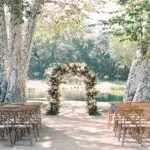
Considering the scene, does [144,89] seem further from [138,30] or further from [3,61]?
[3,61]

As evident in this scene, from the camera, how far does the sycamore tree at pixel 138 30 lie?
Result: 22172 millimetres

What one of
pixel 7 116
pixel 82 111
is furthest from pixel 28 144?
pixel 82 111

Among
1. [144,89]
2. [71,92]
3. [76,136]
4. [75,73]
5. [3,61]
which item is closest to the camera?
[76,136]

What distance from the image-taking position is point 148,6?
69.8 ft

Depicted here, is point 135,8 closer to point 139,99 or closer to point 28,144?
point 139,99

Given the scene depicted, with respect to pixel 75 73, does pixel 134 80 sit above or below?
below

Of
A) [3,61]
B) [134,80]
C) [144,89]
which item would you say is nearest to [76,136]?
[144,89]

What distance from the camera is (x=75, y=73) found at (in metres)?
25.1

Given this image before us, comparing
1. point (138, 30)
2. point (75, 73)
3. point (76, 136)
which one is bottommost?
point (76, 136)

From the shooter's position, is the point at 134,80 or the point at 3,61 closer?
the point at 3,61

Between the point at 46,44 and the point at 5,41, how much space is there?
70.9 metres

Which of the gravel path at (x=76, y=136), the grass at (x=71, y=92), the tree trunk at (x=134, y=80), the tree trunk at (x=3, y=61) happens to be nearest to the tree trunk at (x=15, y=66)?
the tree trunk at (x=3, y=61)

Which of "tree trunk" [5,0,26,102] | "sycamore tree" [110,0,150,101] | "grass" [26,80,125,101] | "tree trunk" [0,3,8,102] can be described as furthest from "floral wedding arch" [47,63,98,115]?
"grass" [26,80,125,101]

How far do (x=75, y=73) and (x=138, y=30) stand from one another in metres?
3.93
